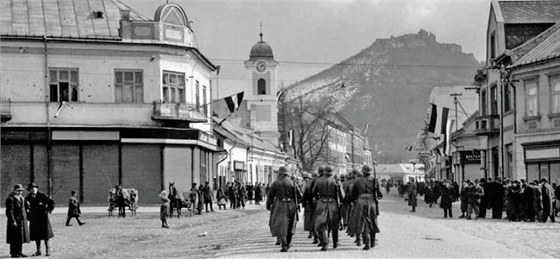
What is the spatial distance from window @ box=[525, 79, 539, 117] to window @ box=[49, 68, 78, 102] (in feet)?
71.6

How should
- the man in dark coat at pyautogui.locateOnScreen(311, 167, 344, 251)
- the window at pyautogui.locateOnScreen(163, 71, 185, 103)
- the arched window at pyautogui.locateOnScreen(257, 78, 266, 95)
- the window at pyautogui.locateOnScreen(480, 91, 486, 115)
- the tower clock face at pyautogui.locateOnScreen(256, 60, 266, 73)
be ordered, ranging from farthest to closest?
1. the arched window at pyautogui.locateOnScreen(257, 78, 266, 95)
2. the tower clock face at pyautogui.locateOnScreen(256, 60, 266, 73)
3. the window at pyautogui.locateOnScreen(480, 91, 486, 115)
4. the window at pyautogui.locateOnScreen(163, 71, 185, 103)
5. the man in dark coat at pyautogui.locateOnScreen(311, 167, 344, 251)

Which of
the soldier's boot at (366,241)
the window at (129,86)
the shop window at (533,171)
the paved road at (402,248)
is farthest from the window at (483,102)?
the soldier's boot at (366,241)

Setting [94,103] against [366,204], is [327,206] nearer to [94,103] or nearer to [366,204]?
[366,204]

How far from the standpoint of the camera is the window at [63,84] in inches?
1693

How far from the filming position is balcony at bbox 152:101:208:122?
4322cm

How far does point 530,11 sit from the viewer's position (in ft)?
147

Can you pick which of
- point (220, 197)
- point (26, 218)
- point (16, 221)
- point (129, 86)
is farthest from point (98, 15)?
point (16, 221)

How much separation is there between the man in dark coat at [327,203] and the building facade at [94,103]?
26.0 metres

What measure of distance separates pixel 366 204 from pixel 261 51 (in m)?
78.0

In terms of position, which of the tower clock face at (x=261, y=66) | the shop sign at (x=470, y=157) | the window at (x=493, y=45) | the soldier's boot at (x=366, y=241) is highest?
the tower clock face at (x=261, y=66)

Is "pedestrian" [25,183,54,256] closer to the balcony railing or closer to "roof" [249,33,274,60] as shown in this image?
the balcony railing

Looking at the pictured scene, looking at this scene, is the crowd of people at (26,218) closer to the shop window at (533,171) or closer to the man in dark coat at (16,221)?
the man in dark coat at (16,221)

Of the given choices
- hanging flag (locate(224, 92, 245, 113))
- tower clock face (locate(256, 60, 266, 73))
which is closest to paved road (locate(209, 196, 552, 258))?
hanging flag (locate(224, 92, 245, 113))

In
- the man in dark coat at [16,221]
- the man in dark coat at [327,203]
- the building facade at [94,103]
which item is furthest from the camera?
the building facade at [94,103]
